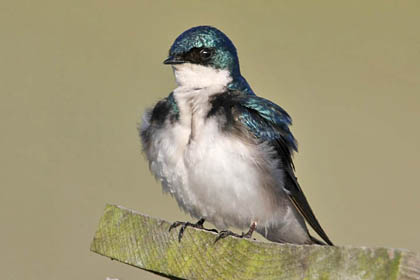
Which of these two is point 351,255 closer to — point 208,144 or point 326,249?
point 326,249

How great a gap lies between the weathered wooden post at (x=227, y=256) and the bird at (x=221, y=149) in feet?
3.20

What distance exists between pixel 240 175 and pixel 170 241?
108cm

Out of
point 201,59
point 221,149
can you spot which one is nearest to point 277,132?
point 221,149

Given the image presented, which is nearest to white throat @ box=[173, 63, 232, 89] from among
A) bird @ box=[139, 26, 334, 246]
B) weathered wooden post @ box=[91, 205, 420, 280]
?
bird @ box=[139, 26, 334, 246]

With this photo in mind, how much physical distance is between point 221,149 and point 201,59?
50 cm

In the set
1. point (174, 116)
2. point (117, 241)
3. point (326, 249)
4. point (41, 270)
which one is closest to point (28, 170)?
point (41, 270)

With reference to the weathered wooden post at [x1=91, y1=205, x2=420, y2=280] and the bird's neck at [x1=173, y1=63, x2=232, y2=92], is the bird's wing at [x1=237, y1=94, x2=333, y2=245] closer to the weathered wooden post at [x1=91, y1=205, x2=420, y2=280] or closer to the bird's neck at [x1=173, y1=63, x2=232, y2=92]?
the bird's neck at [x1=173, y1=63, x2=232, y2=92]

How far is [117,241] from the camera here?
1.94 metres

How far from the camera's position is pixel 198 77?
3209 mm

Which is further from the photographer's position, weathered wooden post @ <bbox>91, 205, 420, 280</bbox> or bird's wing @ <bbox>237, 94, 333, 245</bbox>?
bird's wing @ <bbox>237, 94, 333, 245</bbox>

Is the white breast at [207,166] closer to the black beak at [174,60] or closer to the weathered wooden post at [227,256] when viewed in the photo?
the black beak at [174,60]

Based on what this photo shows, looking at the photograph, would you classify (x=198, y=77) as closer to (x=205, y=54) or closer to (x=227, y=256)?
(x=205, y=54)

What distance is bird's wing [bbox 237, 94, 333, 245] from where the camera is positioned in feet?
9.78

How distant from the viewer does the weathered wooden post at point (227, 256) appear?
4.81ft
